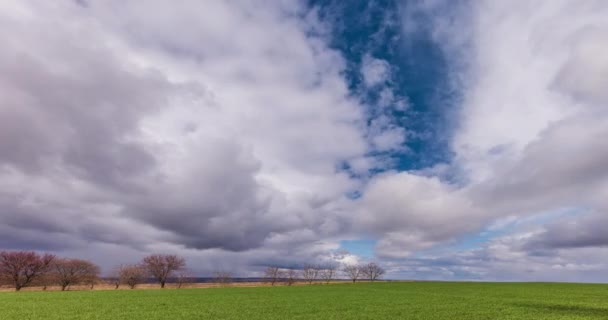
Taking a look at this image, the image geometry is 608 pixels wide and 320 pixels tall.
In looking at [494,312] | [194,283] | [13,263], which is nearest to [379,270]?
[194,283]

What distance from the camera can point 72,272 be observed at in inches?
4338

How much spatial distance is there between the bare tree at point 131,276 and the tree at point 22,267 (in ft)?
73.1

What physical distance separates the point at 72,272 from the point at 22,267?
1366 centimetres

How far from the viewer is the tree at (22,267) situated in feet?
335

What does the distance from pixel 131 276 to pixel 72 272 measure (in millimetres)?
18445

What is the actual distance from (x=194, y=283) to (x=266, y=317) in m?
106

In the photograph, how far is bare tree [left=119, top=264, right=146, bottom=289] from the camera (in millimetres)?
114500

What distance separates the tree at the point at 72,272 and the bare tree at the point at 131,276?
9.53m

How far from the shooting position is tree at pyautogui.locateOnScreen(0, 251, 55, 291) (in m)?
102

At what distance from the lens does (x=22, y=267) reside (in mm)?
104000

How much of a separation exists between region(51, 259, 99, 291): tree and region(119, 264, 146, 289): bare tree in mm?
9533

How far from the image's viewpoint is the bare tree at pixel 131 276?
114m

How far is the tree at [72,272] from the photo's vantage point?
108812 millimetres

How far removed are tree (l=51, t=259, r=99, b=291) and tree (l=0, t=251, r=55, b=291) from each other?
120 inches
